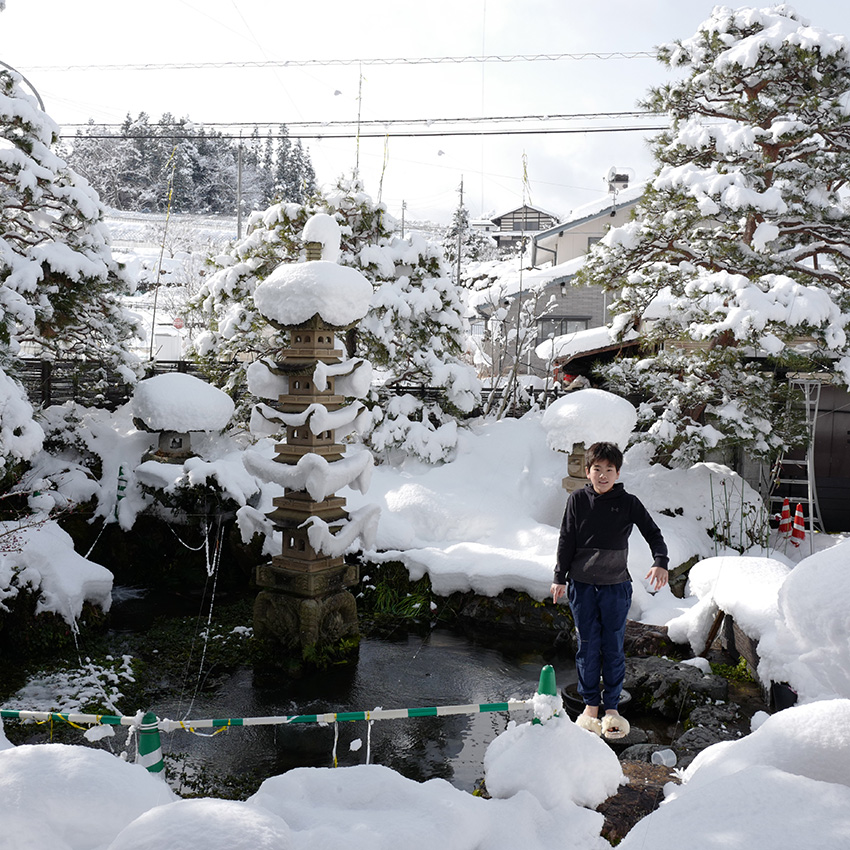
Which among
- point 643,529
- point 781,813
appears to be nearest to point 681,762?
point 643,529

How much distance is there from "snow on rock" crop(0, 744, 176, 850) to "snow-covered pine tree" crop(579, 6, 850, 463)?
8555 millimetres

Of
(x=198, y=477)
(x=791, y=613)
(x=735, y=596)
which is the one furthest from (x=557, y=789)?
(x=198, y=477)

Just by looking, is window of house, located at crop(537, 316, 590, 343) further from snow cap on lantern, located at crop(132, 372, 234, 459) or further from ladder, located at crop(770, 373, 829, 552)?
snow cap on lantern, located at crop(132, 372, 234, 459)

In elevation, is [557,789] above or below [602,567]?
below

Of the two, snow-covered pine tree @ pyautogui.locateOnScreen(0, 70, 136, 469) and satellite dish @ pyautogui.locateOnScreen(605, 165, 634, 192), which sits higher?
satellite dish @ pyautogui.locateOnScreen(605, 165, 634, 192)

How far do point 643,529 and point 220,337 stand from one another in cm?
939

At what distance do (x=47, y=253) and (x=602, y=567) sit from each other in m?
8.70

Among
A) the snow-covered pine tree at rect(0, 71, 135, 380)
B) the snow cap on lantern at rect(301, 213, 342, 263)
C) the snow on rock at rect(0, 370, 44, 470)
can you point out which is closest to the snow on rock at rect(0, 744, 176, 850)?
the snow on rock at rect(0, 370, 44, 470)

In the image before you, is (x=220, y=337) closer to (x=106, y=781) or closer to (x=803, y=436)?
(x=803, y=436)

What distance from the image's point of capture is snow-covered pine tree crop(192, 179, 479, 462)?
1140 centimetres

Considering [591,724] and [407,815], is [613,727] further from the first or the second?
[407,815]

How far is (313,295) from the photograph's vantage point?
657cm

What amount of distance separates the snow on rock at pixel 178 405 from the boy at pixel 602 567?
314 inches

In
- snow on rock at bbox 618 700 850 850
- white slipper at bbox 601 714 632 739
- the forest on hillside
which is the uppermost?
the forest on hillside
